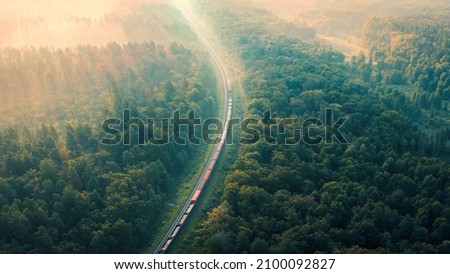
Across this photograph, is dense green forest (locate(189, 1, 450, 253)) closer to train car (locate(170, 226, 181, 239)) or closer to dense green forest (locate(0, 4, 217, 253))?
train car (locate(170, 226, 181, 239))

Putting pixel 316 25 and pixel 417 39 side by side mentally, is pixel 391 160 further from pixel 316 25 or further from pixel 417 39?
pixel 316 25

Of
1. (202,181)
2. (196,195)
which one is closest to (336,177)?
(202,181)

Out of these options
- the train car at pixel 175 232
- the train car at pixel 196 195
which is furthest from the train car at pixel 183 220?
the train car at pixel 196 195

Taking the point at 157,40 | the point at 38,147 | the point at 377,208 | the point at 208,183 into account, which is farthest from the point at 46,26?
the point at 377,208

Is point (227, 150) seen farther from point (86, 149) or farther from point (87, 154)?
point (87, 154)

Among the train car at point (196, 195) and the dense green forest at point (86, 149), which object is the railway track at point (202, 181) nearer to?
the train car at point (196, 195)

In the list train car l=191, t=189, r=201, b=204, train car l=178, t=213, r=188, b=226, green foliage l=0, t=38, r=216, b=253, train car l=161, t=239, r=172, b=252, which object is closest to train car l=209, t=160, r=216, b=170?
green foliage l=0, t=38, r=216, b=253
